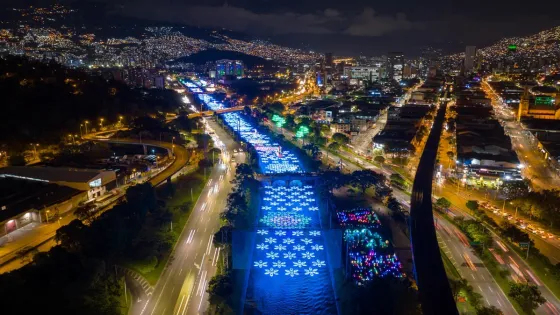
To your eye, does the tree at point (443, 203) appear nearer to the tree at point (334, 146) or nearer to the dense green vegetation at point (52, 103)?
the tree at point (334, 146)

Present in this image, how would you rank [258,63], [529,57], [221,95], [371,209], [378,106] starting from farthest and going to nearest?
1. [258,63]
2. [529,57]
3. [221,95]
4. [378,106]
5. [371,209]

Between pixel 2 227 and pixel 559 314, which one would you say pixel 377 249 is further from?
pixel 2 227

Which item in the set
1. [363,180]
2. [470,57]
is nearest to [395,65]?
[470,57]

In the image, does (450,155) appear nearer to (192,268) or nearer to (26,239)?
(192,268)

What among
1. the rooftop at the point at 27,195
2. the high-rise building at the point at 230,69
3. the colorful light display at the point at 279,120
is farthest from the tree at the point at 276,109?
the high-rise building at the point at 230,69

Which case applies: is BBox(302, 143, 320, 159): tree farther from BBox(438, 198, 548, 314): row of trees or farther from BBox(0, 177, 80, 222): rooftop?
BBox(0, 177, 80, 222): rooftop

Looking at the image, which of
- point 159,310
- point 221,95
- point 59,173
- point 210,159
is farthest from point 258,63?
point 159,310
